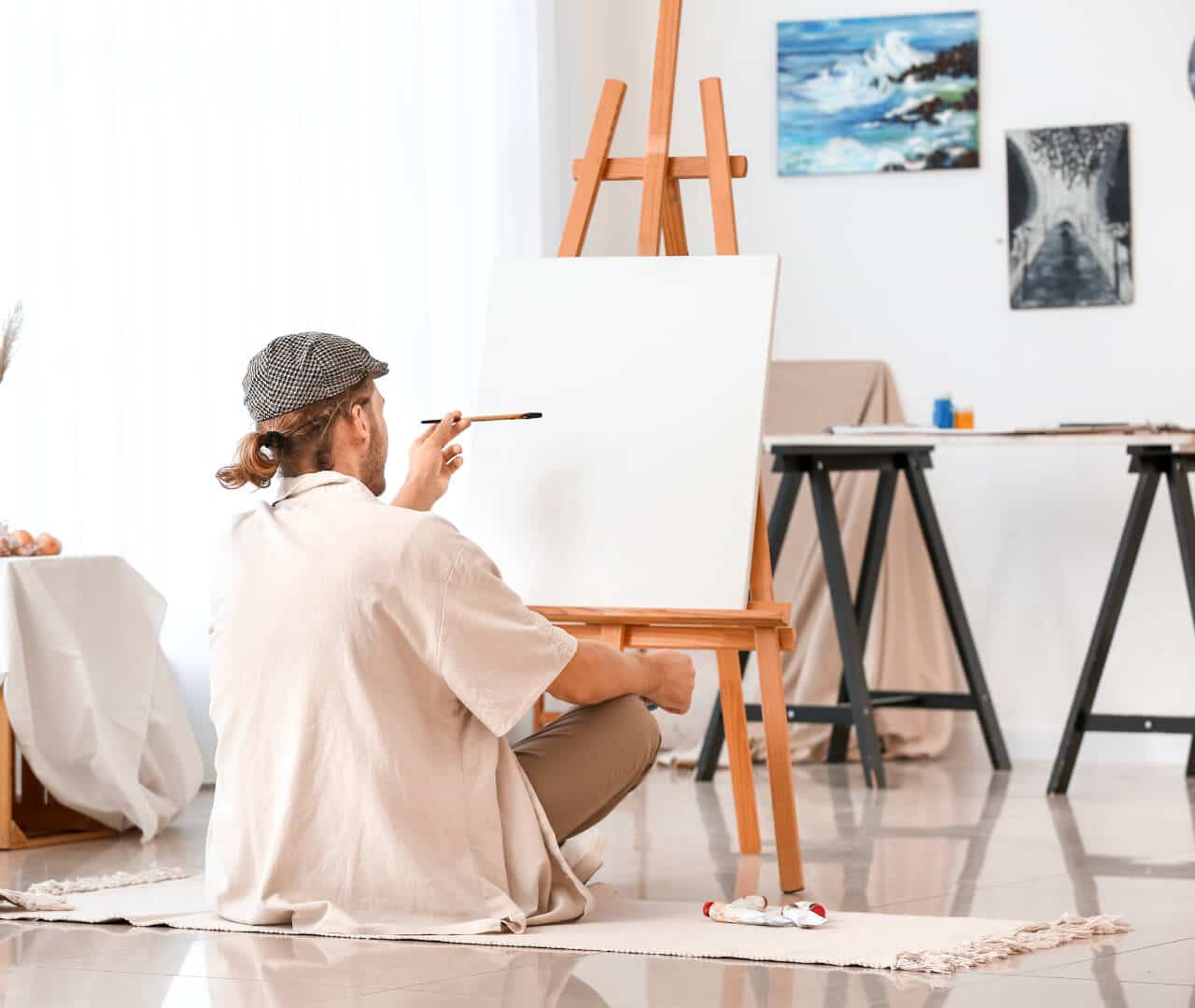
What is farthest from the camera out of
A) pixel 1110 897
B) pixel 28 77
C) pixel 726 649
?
→ pixel 28 77

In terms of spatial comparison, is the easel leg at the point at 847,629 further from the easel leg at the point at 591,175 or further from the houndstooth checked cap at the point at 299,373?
the houndstooth checked cap at the point at 299,373

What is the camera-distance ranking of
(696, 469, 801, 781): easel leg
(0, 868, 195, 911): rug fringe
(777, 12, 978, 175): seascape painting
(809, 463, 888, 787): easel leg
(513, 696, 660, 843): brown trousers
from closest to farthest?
(513, 696, 660, 843): brown trousers
(0, 868, 195, 911): rug fringe
(809, 463, 888, 787): easel leg
(696, 469, 801, 781): easel leg
(777, 12, 978, 175): seascape painting

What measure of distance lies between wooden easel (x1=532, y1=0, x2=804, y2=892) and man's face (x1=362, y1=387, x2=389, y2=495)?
59 cm

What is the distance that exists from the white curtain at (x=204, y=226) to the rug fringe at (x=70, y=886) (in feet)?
4.13

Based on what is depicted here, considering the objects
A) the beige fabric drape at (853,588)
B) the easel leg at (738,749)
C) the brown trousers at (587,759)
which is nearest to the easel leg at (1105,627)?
the beige fabric drape at (853,588)

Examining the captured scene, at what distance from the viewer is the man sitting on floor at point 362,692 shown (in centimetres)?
262

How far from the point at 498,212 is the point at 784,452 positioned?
1168 millimetres

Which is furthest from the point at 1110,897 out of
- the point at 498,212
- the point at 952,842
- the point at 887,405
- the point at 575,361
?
the point at 498,212

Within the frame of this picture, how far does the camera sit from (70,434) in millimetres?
4469

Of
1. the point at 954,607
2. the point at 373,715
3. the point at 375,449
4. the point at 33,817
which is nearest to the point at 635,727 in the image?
the point at 373,715

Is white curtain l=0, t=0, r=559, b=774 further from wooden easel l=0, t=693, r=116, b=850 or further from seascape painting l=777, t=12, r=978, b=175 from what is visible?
seascape painting l=777, t=12, r=978, b=175

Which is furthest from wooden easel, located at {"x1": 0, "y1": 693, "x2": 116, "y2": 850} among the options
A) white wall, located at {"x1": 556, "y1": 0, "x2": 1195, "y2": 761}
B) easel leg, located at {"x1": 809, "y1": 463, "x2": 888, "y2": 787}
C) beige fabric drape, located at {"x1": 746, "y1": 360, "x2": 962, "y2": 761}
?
white wall, located at {"x1": 556, "y1": 0, "x2": 1195, "y2": 761}

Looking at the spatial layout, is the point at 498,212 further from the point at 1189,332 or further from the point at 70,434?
the point at 1189,332

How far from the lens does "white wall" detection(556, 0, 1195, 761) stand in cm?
532
